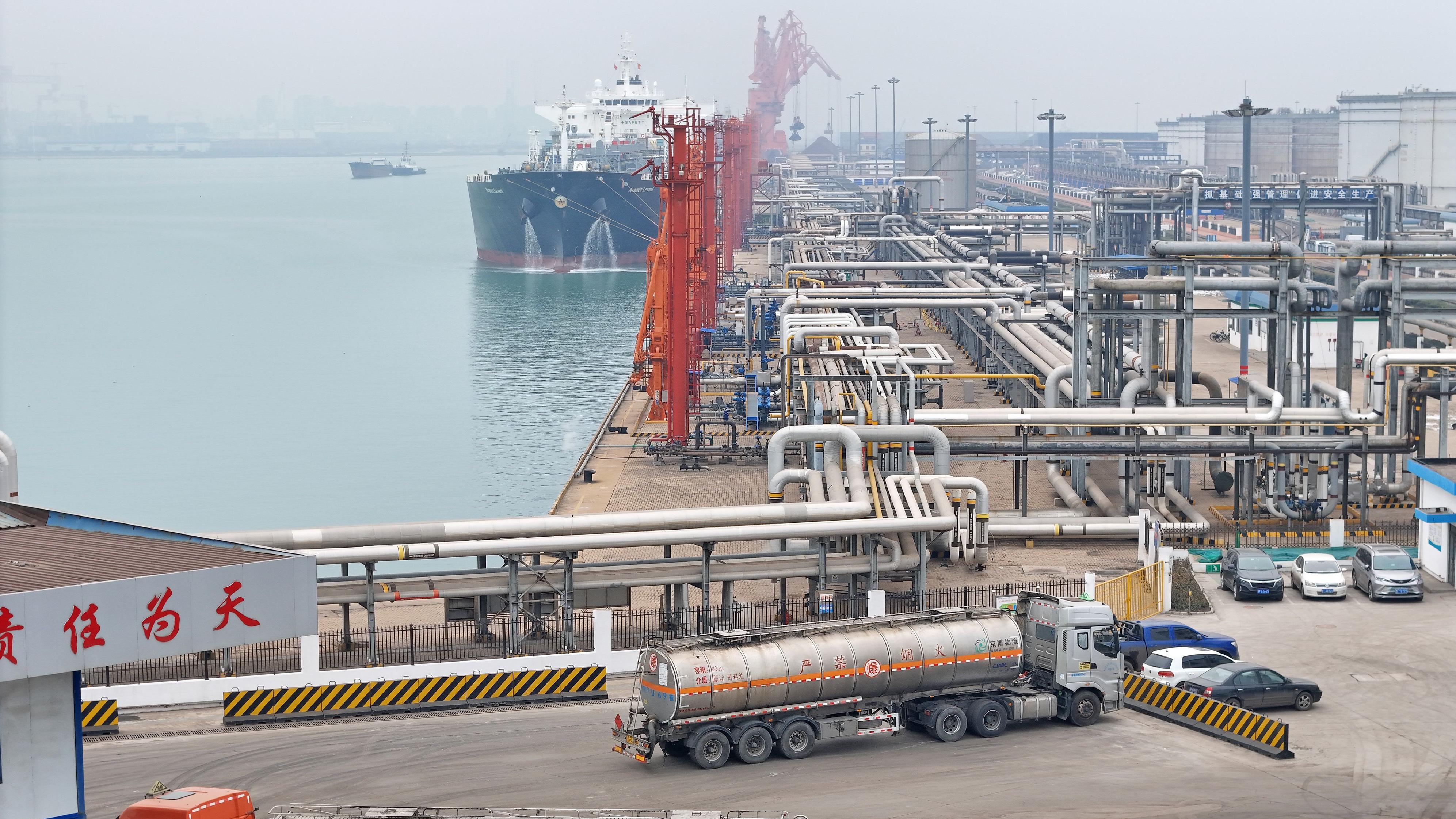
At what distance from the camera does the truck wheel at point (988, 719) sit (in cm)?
2362

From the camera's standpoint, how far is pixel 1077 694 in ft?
79.9

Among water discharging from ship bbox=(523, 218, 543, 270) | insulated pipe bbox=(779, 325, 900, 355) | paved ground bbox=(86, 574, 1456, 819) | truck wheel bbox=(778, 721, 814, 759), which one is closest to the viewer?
paved ground bbox=(86, 574, 1456, 819)

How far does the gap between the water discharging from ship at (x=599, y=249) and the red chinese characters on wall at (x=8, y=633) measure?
140 metres

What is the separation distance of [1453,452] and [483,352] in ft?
226

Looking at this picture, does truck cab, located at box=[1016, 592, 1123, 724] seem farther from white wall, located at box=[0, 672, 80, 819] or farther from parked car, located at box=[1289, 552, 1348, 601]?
white wall, located at box=[0, 672, 80, 819]

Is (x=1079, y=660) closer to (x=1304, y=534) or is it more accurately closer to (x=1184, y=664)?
(x=1184, y=664)

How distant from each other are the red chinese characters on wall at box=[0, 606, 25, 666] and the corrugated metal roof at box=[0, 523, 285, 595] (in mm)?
207

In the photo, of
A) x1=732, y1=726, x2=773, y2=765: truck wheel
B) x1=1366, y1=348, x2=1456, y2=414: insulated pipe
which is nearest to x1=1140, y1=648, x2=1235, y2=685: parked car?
x1=732, y1=726, x2=773, y2=765: truck wheel

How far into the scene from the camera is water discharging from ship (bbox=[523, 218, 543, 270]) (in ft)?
507

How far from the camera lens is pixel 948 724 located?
23547mm

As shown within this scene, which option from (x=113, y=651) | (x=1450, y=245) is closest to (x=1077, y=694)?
(x=113, y=651)

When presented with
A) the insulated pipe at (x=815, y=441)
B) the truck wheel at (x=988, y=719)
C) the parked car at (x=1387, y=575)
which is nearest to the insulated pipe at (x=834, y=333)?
the insulated pipe at (x=815, y=441)

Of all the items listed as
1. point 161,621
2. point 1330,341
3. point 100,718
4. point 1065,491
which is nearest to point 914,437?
point 1065,491

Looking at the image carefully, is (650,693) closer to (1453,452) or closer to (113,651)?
(113,651)
